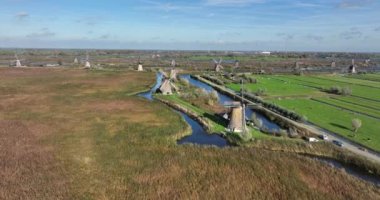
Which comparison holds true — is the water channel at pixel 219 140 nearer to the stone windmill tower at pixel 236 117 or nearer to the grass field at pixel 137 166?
the grass field at pixel 137 166

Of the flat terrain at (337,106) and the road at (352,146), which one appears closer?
the road at (352,146)

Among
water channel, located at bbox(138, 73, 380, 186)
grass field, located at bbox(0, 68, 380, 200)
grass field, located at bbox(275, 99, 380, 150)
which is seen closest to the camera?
grass field, located at bbox(0, 68, 380, 200)

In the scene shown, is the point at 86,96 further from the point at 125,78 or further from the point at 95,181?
→ the point at 95,181

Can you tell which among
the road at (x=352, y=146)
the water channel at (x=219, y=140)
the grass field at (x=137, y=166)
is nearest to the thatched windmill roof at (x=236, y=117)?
the water channel at (x=219, y=140)

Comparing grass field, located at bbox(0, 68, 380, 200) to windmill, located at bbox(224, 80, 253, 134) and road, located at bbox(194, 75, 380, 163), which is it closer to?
road, located at bbox(194, 75, 380, 163)

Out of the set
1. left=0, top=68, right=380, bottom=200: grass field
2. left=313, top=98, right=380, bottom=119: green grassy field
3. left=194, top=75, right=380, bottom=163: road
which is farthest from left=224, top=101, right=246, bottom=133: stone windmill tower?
left=313, top=98, right=380, bottom=119: green grassy field

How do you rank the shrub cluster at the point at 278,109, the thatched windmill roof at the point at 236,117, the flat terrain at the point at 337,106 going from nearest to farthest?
1. the flat terrain at the point at 337,106
2. the thatched windmill roof at the point at 236,117
3. the shrub cluster at the point at 278,109

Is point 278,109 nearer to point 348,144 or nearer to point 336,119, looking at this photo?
point 336,119

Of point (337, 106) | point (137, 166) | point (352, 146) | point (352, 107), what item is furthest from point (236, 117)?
point (352, 107)
